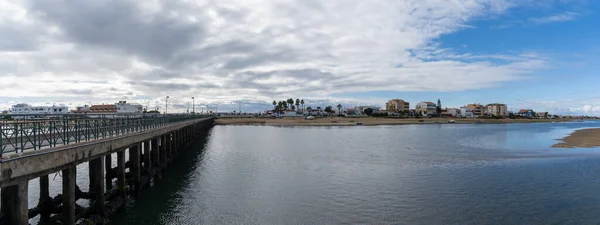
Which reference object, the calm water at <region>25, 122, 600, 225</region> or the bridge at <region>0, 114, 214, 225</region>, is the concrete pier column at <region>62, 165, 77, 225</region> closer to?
the bridge at <region>0, 114, 214, 225</region>

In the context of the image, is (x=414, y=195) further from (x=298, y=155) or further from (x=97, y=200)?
(x=298, y=155)

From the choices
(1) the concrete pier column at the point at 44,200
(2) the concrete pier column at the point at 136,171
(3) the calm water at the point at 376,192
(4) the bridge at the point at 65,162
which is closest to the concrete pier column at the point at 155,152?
(3) the calm water at the point at 376,192

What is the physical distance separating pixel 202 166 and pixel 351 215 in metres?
20.2

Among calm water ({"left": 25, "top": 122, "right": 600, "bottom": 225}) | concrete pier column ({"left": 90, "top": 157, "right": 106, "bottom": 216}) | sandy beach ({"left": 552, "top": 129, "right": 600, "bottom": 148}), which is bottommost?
calm water ({"left": 25, "top": 122, "right": 600, "bottom": 225})

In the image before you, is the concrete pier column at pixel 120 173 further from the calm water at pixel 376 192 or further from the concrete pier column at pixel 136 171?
the concrete pier column at pixel 136 171

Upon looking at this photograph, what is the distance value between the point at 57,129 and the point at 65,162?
1.71 m

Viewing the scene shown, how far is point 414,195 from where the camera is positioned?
2289 centimetres

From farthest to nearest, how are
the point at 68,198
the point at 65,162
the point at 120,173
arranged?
1. the point at 120,173
2. the point at 68,198
3. the point at 65,162

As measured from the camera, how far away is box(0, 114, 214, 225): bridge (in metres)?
11.4

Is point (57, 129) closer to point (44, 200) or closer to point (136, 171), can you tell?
point (44, 200)

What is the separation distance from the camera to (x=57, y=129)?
14.4m

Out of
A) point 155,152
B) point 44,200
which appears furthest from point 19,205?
point 155,152

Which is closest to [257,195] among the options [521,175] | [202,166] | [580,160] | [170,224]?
[170,224]

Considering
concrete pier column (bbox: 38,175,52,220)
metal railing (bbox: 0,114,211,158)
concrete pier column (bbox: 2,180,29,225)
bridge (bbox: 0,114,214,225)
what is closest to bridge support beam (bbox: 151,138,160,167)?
metal railing (bbox: 0,114,211,158)
